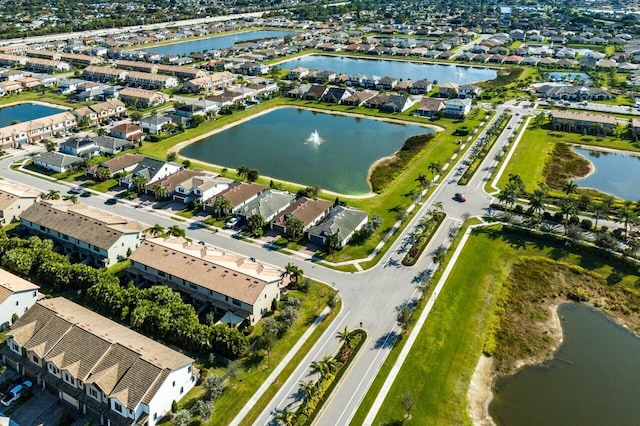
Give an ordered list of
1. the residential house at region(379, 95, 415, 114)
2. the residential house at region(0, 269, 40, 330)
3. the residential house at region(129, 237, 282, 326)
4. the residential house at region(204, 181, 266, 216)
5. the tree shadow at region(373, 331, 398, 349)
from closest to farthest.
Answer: the tree shadow at region(373, 331, 398, 349) → the residential house at region(0, 269, 40, 330) → the residential house at region(129, 237, 282, 326) → the residential house at region(204, 181, 266, 216) → the residential house at region(379, 95, 415, 114)

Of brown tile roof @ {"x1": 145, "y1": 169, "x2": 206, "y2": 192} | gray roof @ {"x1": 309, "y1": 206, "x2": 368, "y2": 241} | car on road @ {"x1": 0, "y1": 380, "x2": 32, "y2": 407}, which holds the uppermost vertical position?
brown tile roof @ {"x1": 145, "y1": 169, "x2": 206, "y2": 192}

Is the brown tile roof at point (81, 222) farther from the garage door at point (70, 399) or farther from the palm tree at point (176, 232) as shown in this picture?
the garage door at point (70, 399)

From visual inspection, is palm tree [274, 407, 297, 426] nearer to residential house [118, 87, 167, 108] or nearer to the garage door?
the garage door

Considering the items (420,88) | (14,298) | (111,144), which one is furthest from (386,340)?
(420,88)

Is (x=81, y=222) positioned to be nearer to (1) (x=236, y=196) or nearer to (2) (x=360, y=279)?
(1) (x=236, y=196)

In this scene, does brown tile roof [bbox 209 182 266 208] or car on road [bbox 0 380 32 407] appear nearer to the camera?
car on road [bbox 0 380 32 407]

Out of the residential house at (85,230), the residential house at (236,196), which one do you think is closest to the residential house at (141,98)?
the residential house at (236,196)

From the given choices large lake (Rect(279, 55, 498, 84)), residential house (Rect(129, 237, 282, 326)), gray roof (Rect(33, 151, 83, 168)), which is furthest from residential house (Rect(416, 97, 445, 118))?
gray roof (Rect(33, 151, 83, 168))

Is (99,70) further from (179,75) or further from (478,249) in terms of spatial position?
(478,249)
